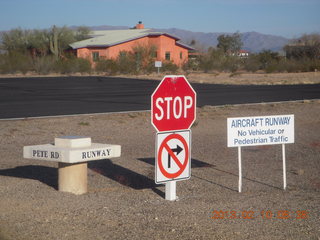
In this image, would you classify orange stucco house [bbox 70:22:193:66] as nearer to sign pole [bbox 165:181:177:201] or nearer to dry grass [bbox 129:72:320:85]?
dry grass [bbox 129:72:320:85]

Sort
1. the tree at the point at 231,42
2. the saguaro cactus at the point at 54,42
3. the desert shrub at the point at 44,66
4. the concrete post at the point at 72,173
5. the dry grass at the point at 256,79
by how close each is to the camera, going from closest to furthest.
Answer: the concrete post at the point at 72,173 → the dry grass at the point at 256,79 → the desert shrub at the point at 44,66 → the saguaro cactus at the point at 54,42 → the tree at the point at 231,42

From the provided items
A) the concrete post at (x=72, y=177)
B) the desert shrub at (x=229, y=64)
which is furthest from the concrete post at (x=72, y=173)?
the desert shrub at (x=229, y=64)

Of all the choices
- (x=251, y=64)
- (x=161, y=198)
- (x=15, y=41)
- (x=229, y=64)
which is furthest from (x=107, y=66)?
(x=161, y=198)

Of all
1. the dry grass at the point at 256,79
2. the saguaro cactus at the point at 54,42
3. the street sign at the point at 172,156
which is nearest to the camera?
the street sign at the point at 172,156

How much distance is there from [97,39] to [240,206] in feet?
226

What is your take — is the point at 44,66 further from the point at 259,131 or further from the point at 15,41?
the point at 259,131

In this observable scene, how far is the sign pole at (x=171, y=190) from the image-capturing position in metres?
8.09

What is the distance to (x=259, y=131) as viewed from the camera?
918 cm

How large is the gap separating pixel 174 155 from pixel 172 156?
37 mm

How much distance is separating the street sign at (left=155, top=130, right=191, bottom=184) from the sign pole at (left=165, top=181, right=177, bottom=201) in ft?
0.33

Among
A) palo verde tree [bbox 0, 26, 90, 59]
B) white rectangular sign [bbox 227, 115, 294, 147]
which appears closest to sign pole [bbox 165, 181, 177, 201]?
white rectangular sign [bbox 227, 115, 294, 147]

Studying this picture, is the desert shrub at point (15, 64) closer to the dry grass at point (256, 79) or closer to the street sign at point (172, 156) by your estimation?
the dry grass at point (256, 79)
